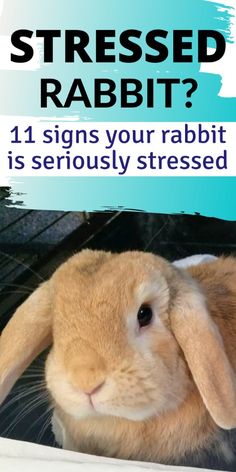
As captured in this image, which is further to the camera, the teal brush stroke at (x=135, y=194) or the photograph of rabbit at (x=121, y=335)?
the teal brush stroke at (x=135, y=194)

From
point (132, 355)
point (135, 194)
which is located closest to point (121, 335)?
point (132, 355)

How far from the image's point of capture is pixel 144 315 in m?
0.46

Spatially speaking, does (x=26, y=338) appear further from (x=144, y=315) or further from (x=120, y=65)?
(x=120, y=65)

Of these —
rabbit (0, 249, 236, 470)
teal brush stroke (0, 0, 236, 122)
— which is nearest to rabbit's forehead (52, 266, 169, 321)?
rabbit (0, 249, 236, 470)

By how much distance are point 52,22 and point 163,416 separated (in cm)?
34

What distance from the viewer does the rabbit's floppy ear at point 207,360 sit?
18.0 inches

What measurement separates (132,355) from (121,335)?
0.02 meters

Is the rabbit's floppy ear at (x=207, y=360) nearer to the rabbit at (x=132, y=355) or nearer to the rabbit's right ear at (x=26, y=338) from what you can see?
the rabbit at (x=132, y=355)

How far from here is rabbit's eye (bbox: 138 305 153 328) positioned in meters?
0.46

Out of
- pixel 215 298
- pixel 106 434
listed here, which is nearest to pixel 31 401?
pixel 106 434

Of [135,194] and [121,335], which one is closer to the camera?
[121,335]

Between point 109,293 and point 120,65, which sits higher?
point 120,65

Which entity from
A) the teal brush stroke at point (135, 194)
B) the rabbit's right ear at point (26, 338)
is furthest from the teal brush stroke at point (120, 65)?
the rabbit's right ear at point (26, 338)

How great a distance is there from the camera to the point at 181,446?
0.49 m
